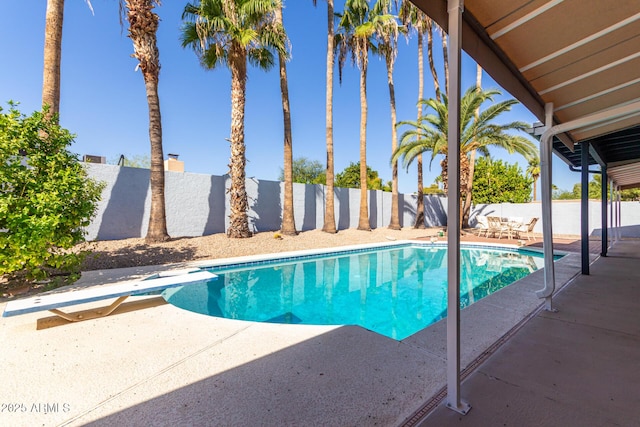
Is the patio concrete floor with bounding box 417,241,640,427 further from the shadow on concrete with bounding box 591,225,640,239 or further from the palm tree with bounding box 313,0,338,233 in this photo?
Result: the shadow on concrete with bounding box 591,225,640,239

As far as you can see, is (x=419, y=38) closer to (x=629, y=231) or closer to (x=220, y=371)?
(x=629, y=231)

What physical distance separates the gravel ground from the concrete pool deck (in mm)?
3355

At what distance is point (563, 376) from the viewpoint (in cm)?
203

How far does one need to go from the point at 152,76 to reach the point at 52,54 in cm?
248

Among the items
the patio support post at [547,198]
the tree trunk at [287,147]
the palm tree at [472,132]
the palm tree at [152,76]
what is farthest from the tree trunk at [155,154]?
the palm tree at [472,132]

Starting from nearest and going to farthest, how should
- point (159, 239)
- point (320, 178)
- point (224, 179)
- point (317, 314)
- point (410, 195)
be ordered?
point (317, 314) < point (159, 239) < point (224, 179) < point (410, 195) < point (320, 178)

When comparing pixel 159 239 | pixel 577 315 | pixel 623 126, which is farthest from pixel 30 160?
pixel 623 126

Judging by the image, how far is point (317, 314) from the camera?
4676 mm

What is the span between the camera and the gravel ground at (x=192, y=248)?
22.5 feet

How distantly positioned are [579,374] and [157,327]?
4.11 meters

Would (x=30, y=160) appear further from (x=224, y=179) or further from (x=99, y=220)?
(x=224, y=179)

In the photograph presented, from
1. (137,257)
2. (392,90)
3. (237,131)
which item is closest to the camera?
(137,257)

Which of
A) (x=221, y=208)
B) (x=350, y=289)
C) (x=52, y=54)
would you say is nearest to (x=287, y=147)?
(x=221, y=208)

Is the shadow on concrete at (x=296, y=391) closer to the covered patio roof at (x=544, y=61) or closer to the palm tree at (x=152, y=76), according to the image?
the covered patio roof at (x=544, y=61)
